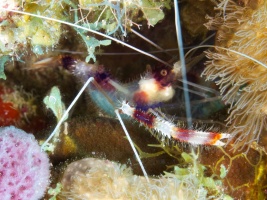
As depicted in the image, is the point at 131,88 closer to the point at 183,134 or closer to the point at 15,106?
the point at 183,134

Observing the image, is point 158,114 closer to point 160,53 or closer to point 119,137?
point 119,137

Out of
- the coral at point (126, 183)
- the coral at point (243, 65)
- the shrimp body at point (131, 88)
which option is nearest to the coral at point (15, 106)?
the shrimp body at point (131, 88)

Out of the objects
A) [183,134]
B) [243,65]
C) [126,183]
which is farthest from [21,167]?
[243,65]

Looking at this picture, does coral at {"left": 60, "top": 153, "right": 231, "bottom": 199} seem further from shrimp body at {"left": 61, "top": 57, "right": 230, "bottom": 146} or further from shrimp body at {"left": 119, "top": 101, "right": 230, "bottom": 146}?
shrimp body at {"left": 61, "top": 57, "right": 230, "bottom": 146}

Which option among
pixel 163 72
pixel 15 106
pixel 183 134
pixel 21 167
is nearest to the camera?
pixel 21 167

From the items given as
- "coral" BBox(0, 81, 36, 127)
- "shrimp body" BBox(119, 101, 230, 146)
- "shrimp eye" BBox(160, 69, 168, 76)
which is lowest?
"coral" BBox(0, 81, 36, 127)

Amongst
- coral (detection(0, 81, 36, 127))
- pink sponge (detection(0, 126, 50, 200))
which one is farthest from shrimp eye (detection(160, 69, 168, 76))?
coral (detection(0, 81, 36, 127))

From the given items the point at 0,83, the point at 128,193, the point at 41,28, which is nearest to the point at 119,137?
the point at 128,193
